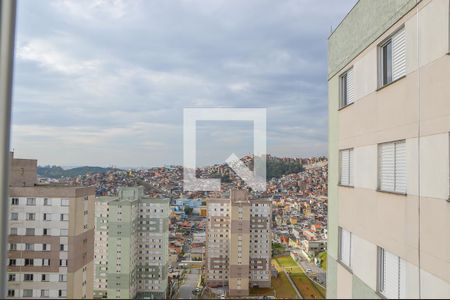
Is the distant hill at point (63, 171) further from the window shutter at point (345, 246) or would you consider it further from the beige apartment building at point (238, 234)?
the window shutter at point (345, 246)

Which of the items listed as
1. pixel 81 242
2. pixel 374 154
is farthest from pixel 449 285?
pixel 81 242

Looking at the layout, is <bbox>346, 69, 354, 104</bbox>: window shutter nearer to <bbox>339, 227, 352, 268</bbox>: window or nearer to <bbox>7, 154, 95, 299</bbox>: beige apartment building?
<bbox>339, 227, 352, 268</bbox>: window

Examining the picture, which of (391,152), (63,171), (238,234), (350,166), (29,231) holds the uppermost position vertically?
(391,152)

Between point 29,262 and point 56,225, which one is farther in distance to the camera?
point 56,225

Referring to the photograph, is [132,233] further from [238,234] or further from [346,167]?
[346,167]

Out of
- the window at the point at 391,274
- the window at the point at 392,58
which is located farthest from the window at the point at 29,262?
the window at the point at 392,58

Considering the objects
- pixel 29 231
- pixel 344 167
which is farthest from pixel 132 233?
pixel 344 167
